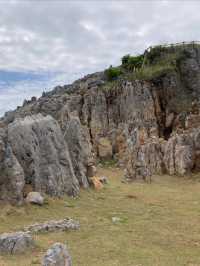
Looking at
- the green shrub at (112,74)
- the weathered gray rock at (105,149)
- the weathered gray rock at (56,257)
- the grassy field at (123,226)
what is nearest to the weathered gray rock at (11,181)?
the grassy field at (123,226)

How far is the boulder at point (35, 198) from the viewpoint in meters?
25.9

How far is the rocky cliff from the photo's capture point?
28.0 meters

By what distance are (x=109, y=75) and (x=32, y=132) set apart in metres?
43.7

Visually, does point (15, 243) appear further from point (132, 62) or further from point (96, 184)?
point (132, 62)

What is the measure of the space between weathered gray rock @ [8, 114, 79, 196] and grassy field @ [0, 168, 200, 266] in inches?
43.0

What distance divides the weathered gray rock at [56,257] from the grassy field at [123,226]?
272cm

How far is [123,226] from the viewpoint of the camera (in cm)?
2278

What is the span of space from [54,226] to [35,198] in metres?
4.63

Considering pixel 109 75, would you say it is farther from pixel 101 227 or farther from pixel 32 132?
pixel 101 227

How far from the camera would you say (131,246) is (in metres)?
19.0

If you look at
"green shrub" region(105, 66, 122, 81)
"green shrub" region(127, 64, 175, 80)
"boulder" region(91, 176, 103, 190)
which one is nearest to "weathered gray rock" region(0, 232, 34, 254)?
"boulder" region(91, 176, 103, 190)

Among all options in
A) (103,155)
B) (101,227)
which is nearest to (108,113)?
(103,155)

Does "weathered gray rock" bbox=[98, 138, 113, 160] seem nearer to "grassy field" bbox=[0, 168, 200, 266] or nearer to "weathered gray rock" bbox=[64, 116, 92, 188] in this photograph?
"grassy field" bbox=[0, 168, 200, 266]

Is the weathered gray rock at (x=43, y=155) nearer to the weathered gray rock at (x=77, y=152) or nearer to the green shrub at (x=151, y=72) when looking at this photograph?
the weathered gray rock at (x=77, y=152)
